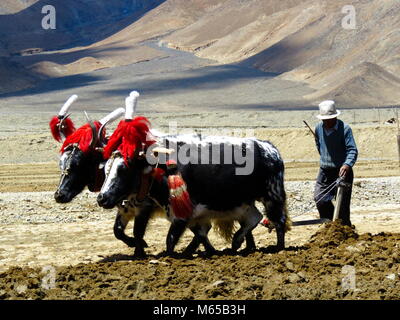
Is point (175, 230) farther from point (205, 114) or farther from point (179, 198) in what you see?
point (205, 114)

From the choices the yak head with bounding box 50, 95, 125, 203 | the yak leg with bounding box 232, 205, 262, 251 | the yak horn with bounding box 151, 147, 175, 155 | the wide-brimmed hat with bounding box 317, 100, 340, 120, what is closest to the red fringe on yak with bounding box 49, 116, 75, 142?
the yak head with bounding box 50, 95, 125, 203

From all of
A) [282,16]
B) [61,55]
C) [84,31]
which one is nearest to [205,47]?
[282,16]

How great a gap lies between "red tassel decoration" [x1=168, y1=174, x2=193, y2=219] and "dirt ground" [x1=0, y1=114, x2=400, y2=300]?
2.02 feet

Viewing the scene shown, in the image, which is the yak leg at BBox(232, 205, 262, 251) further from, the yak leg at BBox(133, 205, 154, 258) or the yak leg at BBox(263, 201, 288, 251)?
the yak leg at BBox(133, 205, 154, 258)

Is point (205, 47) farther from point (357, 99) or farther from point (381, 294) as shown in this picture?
point (381, 294)

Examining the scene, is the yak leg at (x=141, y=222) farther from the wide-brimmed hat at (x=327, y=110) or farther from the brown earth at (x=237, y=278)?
the wide-brimmed hat at (x=327, y=110)

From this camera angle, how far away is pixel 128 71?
100000 mm

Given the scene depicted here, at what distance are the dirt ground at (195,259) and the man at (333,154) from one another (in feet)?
1.38

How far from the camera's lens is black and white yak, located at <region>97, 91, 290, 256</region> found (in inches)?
424

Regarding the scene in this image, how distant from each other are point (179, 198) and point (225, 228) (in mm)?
1176

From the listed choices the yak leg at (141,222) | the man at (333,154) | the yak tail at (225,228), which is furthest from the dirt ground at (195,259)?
the man at (333,154)

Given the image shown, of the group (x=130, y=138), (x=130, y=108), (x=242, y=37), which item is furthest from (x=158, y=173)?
(x=242, y=37)

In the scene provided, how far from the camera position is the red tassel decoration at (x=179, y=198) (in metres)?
10.8

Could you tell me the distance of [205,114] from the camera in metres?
59.9
